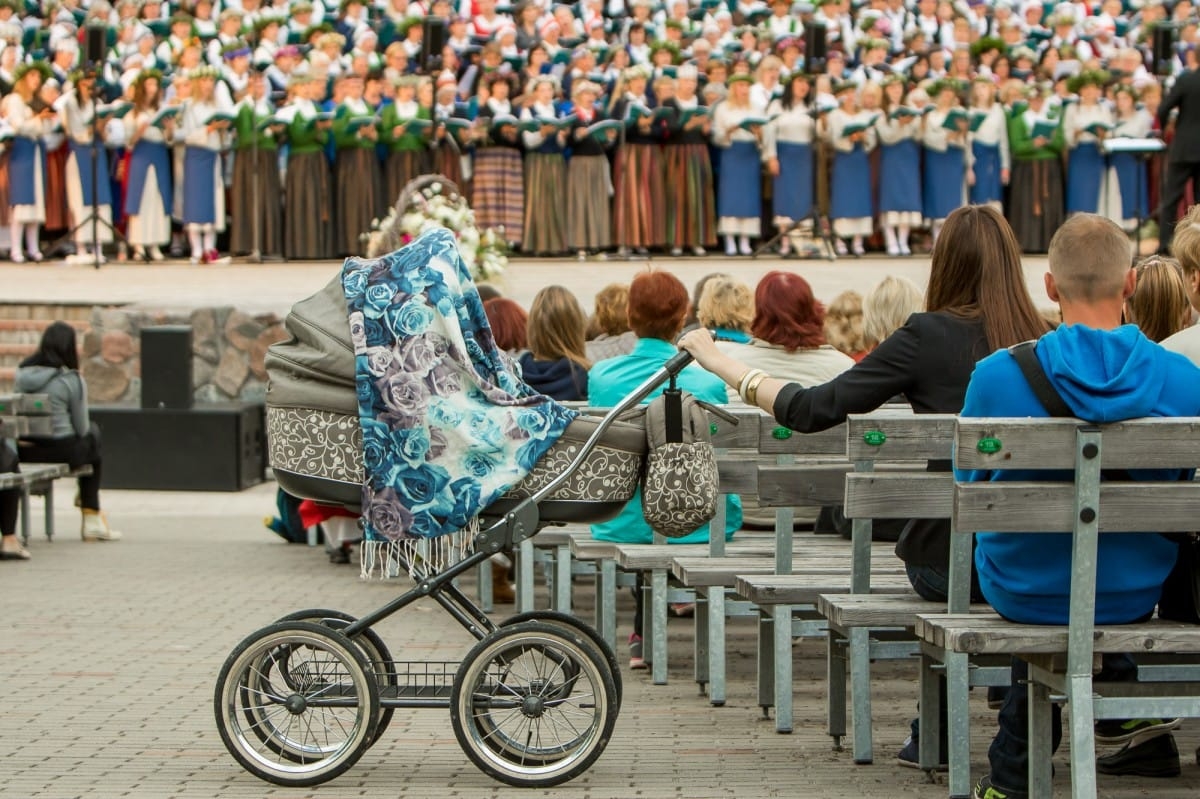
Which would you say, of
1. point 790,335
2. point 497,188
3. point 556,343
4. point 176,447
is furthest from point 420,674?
point 497,188

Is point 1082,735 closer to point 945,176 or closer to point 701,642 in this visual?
point 701,642

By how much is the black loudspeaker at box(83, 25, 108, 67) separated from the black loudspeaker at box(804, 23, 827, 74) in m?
6.37

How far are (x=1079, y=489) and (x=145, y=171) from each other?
1643 cm

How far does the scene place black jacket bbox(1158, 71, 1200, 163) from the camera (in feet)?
56.3

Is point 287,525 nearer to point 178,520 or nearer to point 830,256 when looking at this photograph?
point 178,520

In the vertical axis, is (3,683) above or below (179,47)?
below

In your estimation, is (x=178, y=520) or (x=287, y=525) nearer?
(x=287, y=525)

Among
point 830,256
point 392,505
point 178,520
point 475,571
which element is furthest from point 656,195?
point 392,505

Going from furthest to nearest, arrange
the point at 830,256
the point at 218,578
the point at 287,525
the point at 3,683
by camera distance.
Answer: the point at 830,256
the point at 287,525
the point at 218,578
the point at 3,683

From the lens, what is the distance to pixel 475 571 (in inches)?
406

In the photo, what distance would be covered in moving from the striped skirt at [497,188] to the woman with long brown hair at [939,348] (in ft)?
45.5

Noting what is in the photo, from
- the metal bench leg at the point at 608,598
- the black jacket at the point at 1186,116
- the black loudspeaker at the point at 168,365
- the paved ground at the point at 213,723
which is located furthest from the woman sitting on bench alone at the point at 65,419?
the black jacket at the point at 1186,116

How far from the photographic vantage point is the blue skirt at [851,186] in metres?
19.4

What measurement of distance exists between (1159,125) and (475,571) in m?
11.7
